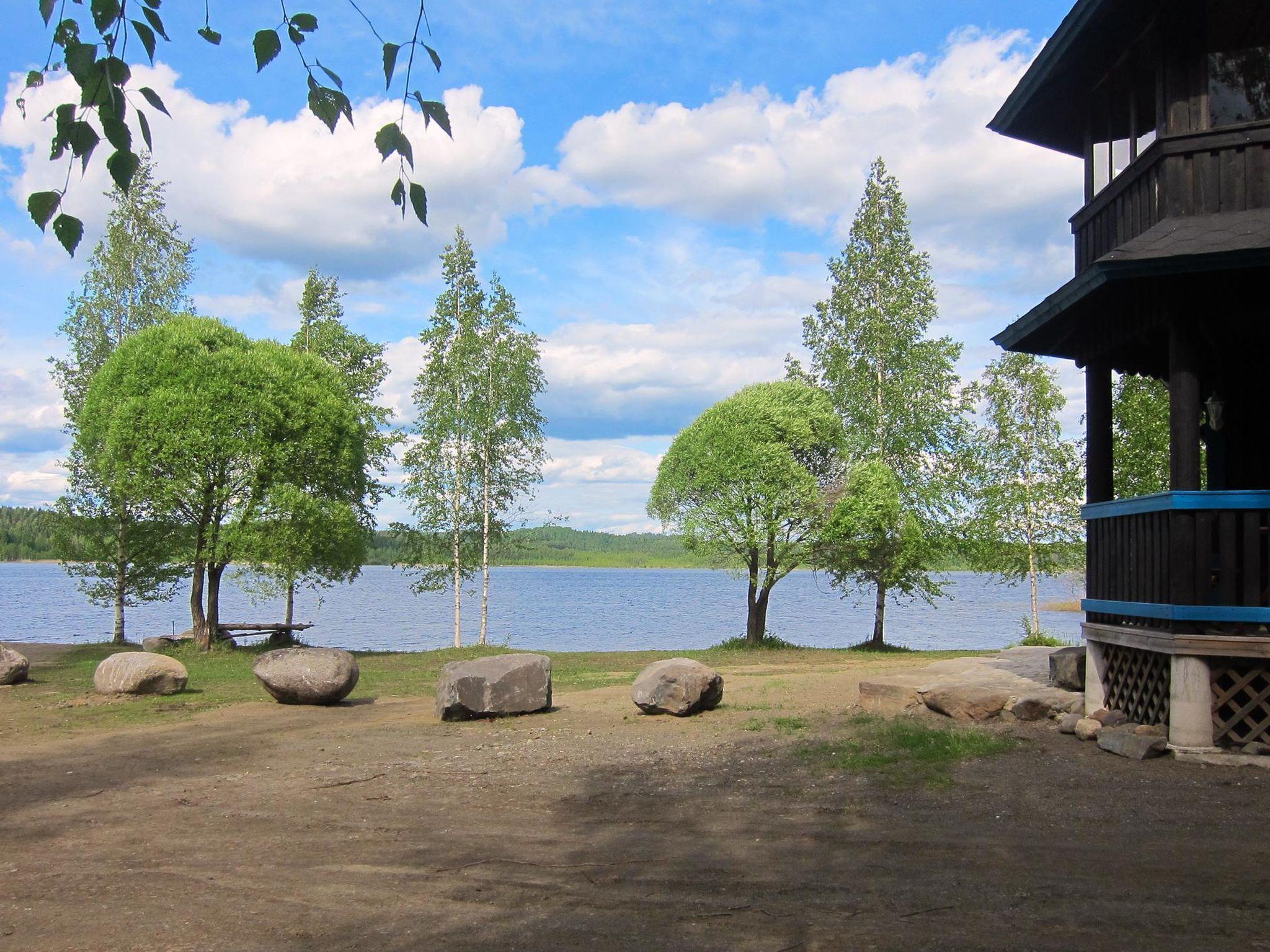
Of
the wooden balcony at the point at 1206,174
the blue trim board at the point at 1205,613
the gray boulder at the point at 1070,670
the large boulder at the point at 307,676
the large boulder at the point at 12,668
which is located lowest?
the large boulder at the point at 12,668

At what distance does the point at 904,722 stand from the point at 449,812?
5.24m

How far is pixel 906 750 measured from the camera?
1012cm

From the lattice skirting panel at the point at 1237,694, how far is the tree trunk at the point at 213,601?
80.2ft

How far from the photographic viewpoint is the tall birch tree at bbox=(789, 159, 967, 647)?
31609mm

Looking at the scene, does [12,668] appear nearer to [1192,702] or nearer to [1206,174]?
[1192,702]

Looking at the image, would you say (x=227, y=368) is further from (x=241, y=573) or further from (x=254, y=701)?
(x=254, y=701)

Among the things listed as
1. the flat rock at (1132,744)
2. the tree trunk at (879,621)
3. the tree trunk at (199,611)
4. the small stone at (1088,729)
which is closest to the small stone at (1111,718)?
the small stone at (1088,729)

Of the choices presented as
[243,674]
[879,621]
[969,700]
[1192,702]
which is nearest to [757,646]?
[879,621]

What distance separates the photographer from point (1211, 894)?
5.68 m

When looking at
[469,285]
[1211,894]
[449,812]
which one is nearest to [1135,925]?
[1211,894]

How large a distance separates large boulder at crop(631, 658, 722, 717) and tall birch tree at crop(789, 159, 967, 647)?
695 inches

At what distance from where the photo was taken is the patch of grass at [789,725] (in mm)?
11852

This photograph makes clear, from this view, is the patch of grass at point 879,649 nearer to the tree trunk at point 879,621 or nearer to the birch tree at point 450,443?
the tree trunk at point 879,621

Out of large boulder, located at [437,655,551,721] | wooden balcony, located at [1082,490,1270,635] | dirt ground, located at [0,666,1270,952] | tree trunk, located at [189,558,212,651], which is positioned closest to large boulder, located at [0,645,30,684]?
tree trunk, located at [189,558,212,651]
